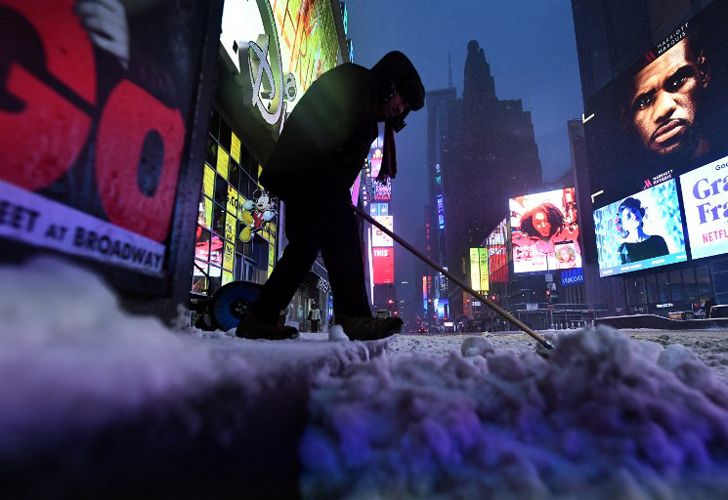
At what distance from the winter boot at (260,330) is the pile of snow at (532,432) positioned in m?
1.81

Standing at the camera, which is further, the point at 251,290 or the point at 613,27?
the point at 613,27

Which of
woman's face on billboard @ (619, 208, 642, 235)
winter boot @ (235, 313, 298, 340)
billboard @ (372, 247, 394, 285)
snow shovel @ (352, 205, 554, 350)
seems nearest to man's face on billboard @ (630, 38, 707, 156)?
woman's face on billboard @ (619, 208, 642, 235)

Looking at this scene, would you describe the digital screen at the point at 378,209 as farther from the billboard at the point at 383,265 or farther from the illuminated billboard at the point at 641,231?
the illuminated billboard at the point at 641,231

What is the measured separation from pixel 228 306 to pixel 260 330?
8.26ft

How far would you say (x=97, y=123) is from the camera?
1.22 m

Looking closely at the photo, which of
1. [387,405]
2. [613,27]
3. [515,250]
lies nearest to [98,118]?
[387,405]

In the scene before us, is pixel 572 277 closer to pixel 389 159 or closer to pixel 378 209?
pixel 378 209

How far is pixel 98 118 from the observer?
122cm

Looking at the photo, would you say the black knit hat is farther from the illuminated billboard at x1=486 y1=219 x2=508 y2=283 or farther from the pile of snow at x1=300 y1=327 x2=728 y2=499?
the illuminated billboard at x1=486 y1=219 x2=508 y2=283

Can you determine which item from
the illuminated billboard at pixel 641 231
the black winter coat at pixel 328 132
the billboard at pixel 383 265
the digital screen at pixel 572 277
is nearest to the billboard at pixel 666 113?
the illuminated billboard at pixel 641 231

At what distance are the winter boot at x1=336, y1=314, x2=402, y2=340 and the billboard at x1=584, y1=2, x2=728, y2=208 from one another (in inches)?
1229

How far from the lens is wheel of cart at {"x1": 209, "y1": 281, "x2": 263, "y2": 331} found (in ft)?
16.3

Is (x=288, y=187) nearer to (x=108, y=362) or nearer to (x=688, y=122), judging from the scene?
(x=108, y=362)

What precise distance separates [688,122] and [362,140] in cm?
3381
